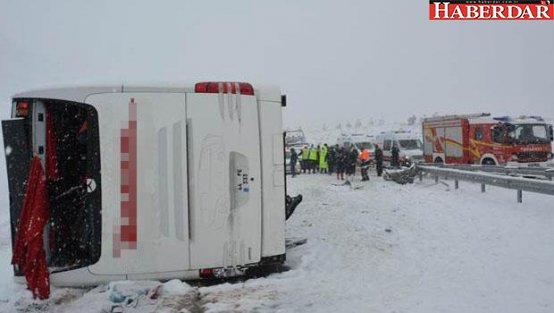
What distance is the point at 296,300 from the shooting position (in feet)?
16.3

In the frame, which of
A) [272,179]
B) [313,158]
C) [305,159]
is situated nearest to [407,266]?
[272,179]

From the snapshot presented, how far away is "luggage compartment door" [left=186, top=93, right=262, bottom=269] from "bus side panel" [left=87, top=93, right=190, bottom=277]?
0.43 ft

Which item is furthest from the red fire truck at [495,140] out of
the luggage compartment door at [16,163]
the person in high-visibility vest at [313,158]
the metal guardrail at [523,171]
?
the luggage compartment door at [16,163]

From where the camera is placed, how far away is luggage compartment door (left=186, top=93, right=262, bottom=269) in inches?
213

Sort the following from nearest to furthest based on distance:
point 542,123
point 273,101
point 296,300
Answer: point 296,300 < point 273,101 < point 542,123

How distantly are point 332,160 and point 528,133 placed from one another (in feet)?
29.0

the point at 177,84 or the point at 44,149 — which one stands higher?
the point at 177,84

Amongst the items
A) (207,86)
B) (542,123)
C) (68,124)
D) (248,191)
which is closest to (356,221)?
(248,191)

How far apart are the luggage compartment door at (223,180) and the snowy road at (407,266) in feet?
1.43

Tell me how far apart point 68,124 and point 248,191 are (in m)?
2.52

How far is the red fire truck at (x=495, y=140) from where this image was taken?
1981cm

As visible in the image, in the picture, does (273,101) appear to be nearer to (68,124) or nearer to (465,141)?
(68,124)

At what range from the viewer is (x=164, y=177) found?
534cm

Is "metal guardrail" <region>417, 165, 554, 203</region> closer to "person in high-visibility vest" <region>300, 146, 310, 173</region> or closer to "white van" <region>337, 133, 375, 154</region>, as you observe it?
"person in high-visibility vest" <region>300, 146, 310, 173</region>
